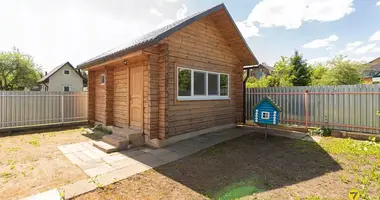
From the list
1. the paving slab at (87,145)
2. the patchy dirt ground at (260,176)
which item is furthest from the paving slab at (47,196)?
the paving slab at (87,145)

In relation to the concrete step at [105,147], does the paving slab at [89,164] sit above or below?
below

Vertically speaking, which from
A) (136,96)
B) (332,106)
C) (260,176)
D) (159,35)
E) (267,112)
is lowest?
(260,176)

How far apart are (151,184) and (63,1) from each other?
7.90 metres

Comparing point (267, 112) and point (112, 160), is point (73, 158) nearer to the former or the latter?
point (112, 160)

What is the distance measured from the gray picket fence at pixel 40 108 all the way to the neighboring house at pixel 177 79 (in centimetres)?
100

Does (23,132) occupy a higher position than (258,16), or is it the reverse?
(258,16)

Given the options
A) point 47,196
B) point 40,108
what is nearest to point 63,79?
point 40,108

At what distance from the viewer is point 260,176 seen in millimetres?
3527

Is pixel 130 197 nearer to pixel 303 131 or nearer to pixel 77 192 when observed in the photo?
pixel 77 192

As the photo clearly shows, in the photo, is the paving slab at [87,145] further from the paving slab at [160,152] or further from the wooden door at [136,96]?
the paving slab at [160,152]

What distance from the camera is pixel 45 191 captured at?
293cm

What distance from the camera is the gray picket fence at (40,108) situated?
7.60 m

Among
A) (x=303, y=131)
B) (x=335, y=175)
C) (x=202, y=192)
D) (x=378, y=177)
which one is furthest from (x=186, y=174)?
(x=303, y=131)

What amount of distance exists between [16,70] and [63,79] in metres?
5.55
